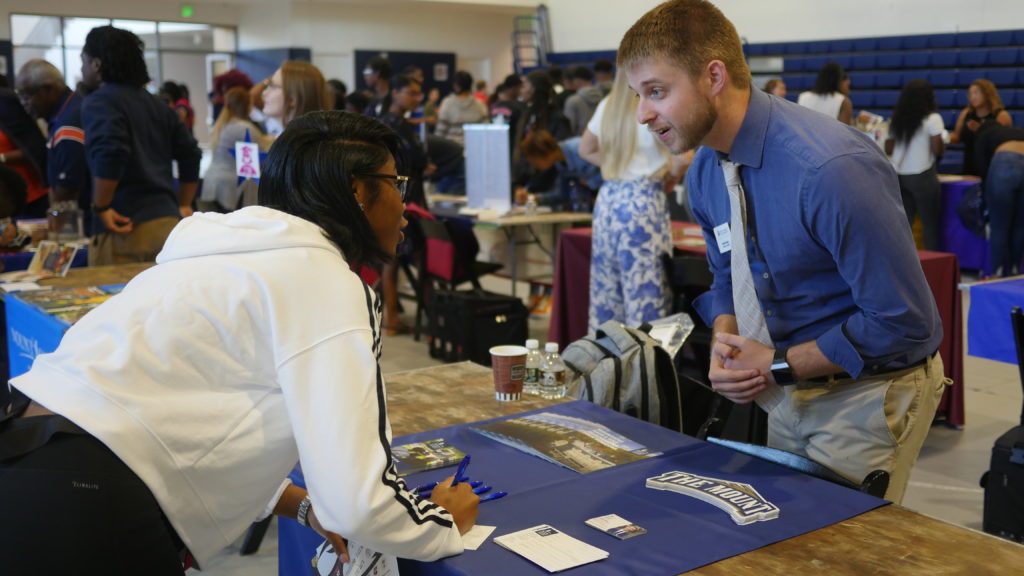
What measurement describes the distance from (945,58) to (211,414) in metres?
11.4

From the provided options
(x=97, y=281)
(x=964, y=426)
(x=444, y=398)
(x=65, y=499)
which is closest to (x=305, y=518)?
(x=65, y=499)

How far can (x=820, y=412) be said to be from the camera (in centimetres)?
184

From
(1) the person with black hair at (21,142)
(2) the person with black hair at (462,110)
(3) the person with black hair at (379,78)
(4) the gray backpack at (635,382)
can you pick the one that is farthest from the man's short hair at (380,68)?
(4) the gray backpack at (635,382)

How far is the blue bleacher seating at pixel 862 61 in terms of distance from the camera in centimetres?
1164

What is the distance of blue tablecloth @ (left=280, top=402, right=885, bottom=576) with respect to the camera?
1330 millimetres

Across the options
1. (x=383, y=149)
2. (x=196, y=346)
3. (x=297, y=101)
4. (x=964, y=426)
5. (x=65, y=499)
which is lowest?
(x=964, y=426)

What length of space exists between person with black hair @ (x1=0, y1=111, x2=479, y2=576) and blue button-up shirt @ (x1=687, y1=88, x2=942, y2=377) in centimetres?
80

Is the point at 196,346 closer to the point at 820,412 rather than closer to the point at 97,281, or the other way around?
the point at 820,412

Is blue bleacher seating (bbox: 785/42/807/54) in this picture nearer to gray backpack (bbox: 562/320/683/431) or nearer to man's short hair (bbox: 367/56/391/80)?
man's short hair (bbox: 367/56/391/80)

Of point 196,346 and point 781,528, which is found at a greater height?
point 196,346

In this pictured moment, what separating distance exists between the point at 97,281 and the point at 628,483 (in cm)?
253

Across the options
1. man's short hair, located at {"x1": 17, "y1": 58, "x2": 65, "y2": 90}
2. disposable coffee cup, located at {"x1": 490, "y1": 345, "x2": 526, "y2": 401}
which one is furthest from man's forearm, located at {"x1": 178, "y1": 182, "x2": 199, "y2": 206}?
disposable coffee cup, located at {"x1": 490, "y1": 345, "x2": 526, "y2": 401}

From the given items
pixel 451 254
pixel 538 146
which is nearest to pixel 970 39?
pixel 538 146

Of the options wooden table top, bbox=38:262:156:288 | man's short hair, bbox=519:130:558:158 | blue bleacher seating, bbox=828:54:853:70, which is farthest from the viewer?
blue bleacher seating, bbox=828:54:853:70
